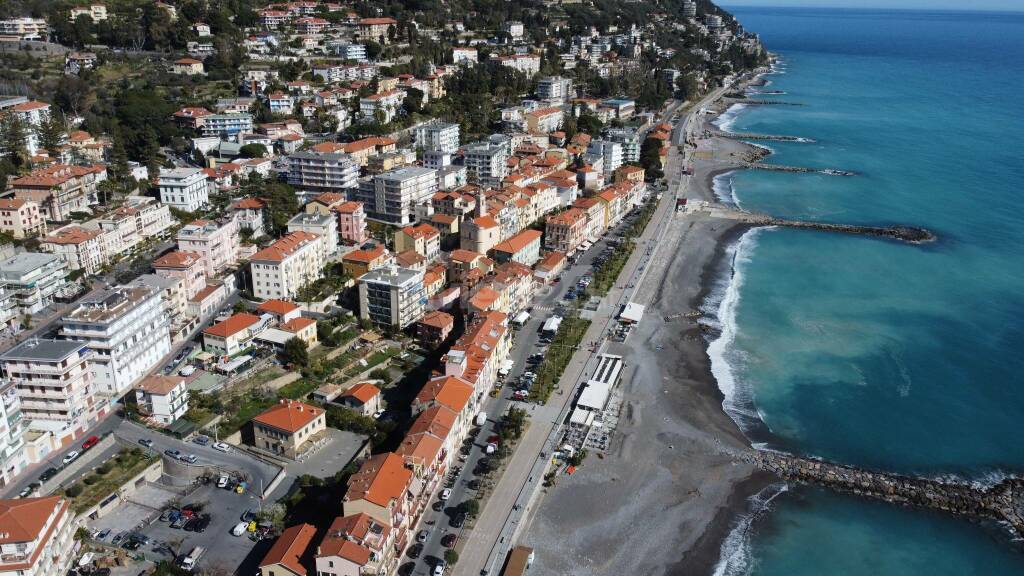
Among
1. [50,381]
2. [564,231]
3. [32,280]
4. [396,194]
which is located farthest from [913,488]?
[32,280]

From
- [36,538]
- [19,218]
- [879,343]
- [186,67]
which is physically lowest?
[879,343]

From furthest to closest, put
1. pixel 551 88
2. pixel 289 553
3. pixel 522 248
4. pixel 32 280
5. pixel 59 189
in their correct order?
pixel 551 88
pixel 522 248
pixel 59 189
pixel 32 280
pixel 289 553

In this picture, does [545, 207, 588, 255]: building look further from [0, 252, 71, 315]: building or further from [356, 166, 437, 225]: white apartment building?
[0, 252, 71, 315]: building

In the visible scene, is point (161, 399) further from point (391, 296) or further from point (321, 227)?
point (321, 227)

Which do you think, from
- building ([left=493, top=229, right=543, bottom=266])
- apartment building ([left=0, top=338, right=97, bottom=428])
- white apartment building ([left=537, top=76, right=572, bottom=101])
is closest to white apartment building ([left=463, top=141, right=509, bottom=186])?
building ([left=493, top=229, right=543, bottom=266])

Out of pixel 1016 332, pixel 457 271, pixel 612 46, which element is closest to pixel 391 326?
pixel 457 271

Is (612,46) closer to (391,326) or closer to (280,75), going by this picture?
(280,75)
